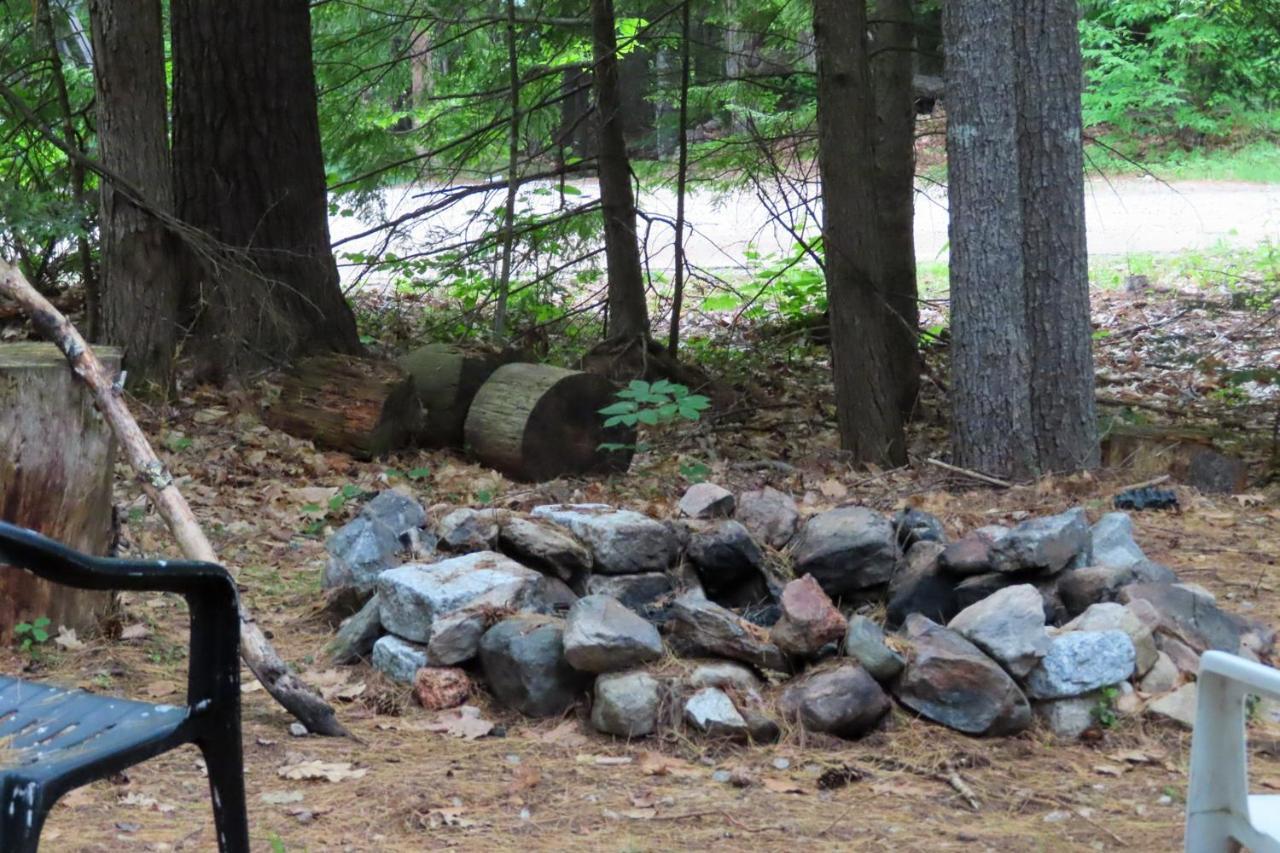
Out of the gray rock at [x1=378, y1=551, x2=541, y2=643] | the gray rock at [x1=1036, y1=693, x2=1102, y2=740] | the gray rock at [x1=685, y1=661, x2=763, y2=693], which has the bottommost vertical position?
the gray rock at [x1=1036, y1=693, x2=1102, y2=740]

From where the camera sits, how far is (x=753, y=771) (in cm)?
355

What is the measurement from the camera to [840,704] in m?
3.76

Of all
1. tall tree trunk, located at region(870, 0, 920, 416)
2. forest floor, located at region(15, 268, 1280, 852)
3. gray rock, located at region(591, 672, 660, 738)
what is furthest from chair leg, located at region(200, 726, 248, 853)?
tall tree trunk, located at region(870, 0, 920, 416)

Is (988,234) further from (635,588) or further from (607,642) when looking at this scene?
(607,642)

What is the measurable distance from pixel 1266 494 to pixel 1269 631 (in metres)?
2.81

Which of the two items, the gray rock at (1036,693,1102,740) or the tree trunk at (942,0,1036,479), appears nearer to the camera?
the gray rock at (1036,693,1102,740)

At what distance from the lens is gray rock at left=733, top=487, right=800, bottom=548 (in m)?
4.82

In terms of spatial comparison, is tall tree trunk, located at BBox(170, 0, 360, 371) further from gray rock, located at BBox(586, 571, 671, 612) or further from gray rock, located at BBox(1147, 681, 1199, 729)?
gray rock, located at BBox(1147, 681, 1199, 729)

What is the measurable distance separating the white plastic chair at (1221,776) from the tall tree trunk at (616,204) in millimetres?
7484

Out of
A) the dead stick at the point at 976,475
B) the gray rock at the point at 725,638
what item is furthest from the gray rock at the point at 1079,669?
the dead stick at the point at 976,475

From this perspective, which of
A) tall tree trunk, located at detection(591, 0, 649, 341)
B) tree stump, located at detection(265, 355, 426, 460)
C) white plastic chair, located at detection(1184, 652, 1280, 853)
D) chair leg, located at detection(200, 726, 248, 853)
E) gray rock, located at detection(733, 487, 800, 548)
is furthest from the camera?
tall tree trunk, located at detection(591, 0, 649, 341)

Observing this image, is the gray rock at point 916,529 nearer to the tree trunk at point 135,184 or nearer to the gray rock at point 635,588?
the gray rock at point 635,588

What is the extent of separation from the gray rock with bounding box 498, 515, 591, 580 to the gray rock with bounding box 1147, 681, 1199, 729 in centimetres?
195

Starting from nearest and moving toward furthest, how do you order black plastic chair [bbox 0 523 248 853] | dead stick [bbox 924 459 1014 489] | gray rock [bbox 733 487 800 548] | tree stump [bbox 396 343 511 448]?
black plastic chair [bbox 0 523 248 853] → gray rock [bbox 733 487 800 548] → dead stick [bbox 924 459 1014 489] → tree stump [bbox 396 343 511 448]
